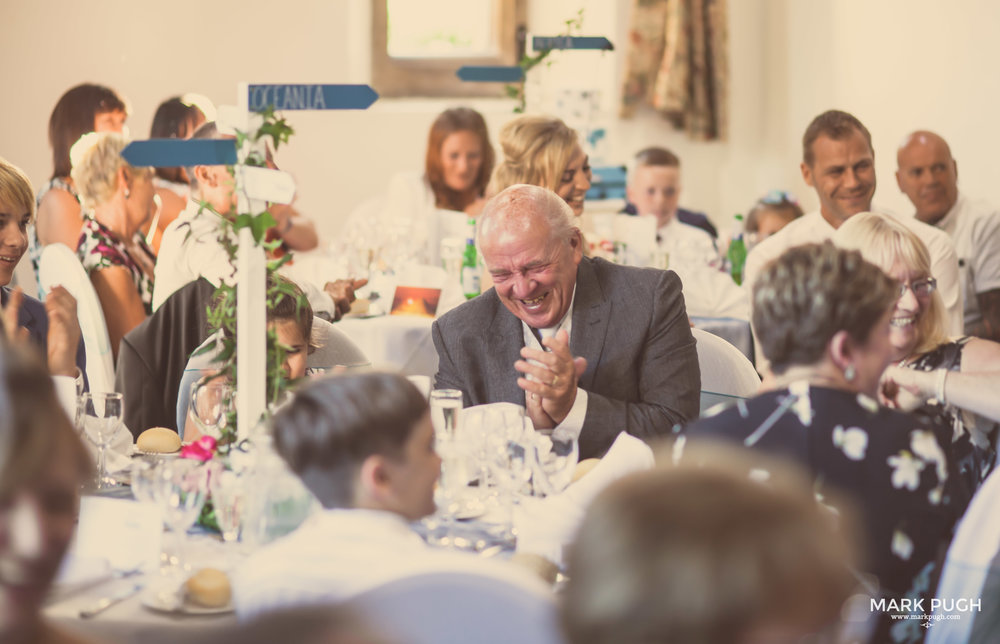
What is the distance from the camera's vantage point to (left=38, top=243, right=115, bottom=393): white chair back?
3916 mm

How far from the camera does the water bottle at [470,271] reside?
4.86 m

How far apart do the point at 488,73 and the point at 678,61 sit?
3.16 metres

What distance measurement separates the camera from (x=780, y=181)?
871 centimetres

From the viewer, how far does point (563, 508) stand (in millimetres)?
1982

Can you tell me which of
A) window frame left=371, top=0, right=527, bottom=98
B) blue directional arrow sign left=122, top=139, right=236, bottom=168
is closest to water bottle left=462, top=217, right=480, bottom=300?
blue directional arrow sign left=122, top=139, right=236, bottom=168

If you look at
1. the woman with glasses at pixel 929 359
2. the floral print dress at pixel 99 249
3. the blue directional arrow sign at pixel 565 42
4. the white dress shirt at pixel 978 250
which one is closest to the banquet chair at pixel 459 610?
the woman with glasses at pixel 929 359

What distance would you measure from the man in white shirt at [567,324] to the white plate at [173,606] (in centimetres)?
121

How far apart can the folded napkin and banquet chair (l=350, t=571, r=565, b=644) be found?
61cm

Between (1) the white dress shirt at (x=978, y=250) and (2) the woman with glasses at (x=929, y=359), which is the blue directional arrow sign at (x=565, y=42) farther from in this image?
(2) the woman with glasses at (x=929, y=359)

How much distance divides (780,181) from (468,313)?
6136 millimetres

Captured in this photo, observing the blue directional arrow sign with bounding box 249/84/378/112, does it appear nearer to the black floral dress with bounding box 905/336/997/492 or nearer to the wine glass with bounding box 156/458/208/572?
the wine glass with bounding box 156/458/208/572

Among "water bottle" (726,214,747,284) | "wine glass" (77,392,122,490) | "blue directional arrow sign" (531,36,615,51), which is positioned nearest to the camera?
"wine glass" (77,392,122,490)

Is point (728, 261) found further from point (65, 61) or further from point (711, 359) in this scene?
point (65, 61)

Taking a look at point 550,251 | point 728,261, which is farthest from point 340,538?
point 728,261
